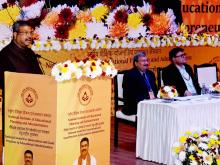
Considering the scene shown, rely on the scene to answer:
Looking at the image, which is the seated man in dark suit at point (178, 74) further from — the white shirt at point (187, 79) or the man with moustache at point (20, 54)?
the man with moustache at point (20, 54)

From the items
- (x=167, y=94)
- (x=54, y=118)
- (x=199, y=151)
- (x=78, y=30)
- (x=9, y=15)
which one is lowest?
(x=199, y=151)

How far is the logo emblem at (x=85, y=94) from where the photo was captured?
4391mm

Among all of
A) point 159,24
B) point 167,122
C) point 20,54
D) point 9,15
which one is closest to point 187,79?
point 167,122

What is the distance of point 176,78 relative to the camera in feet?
25.1

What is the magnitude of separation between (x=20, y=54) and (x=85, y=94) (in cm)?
256

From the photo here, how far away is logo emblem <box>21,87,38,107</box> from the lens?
436 centimetres

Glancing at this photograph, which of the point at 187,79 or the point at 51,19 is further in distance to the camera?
the point at 51,19

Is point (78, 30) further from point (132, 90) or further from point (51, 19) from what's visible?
point (132, 90)

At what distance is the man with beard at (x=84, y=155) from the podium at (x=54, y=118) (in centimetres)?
3

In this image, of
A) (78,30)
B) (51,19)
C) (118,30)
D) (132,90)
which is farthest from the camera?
(118,30)

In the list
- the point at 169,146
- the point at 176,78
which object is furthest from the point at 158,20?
the point at 169,146

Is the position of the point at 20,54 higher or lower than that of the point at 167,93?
higher

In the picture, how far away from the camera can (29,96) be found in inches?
173

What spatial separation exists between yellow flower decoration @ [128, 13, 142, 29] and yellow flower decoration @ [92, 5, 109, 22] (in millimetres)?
509
